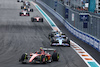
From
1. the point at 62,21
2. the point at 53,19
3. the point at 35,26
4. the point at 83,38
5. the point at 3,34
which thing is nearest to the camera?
the point at 83,38

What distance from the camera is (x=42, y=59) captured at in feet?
65.4

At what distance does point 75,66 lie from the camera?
20047 millimetres

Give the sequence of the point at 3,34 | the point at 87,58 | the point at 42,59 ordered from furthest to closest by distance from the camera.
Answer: the point at 3,34, the point at 87,58, the point at 42,59

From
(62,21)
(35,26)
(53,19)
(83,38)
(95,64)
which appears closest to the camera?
(95,64)

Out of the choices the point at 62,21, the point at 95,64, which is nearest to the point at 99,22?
the point at 95,64

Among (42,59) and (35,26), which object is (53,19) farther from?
(42,59)

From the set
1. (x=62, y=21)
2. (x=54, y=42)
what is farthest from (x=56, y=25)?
(x=54, y=42)

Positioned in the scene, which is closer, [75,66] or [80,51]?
[75,66]

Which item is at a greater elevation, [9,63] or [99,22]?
[99,22]

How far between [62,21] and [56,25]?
2706 mm

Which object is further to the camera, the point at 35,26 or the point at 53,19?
the point at 53,19

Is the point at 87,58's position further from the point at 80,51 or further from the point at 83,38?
the point at 83,38

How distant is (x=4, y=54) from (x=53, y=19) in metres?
32.2

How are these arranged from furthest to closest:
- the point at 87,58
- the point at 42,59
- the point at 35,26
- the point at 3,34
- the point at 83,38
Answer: the point at 35,26 < the point at 3,34 < the point at 83,38 < the point at 87,58 < the point at 42,59
